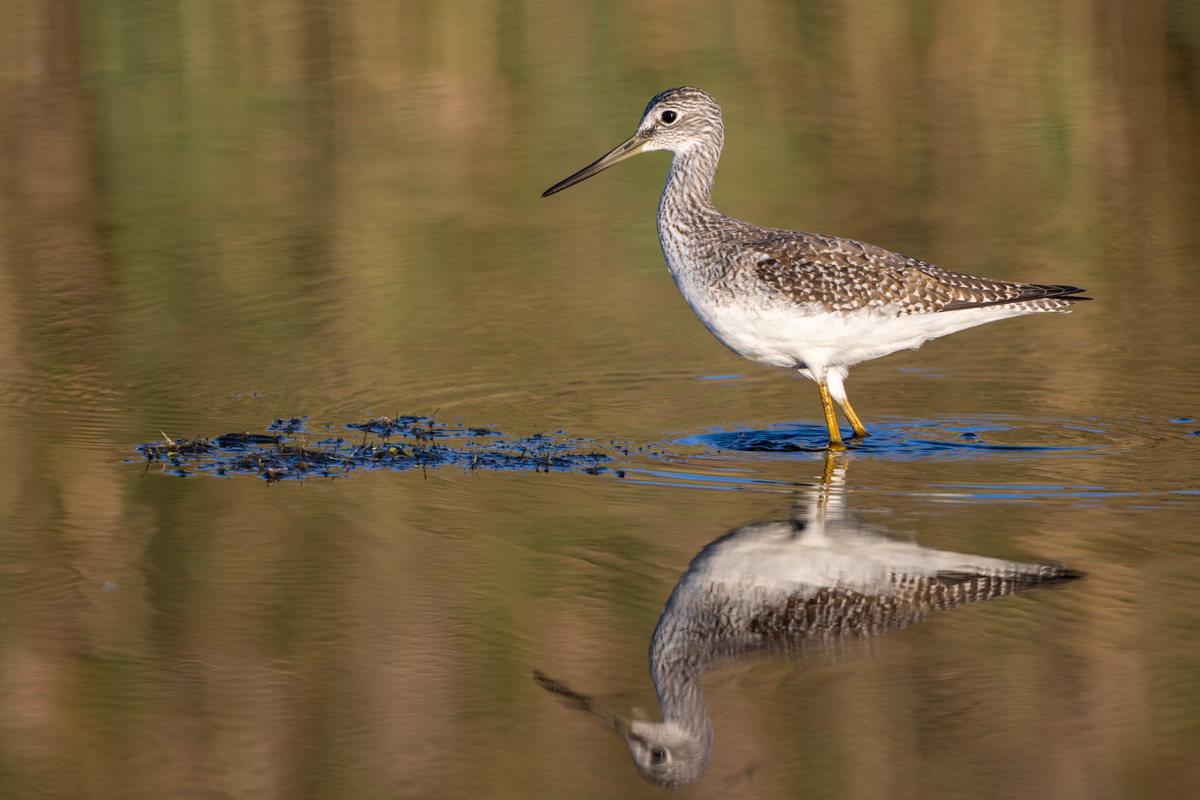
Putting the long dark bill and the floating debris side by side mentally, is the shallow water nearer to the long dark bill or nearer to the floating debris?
the floating debris

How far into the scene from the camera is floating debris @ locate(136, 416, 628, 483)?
28.6 ft

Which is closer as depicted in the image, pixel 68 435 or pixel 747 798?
pixel 747 798

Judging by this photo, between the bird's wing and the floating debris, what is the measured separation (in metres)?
1.32

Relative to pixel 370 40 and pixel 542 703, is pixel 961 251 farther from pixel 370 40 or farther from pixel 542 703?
pixel 370 40

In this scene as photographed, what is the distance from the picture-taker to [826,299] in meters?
9.16

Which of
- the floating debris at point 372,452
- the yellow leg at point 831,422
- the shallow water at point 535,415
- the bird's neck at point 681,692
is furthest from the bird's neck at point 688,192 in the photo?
the bird's neck at point 681,692

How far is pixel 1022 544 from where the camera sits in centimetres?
721

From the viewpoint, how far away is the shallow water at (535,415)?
→ 5.52 metres

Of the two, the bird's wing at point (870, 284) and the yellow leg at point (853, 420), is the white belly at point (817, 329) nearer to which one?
the bird's wing at point (870, 284)

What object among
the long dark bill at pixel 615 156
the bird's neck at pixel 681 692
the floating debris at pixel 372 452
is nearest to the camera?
the bird's neck at pixel 681 692

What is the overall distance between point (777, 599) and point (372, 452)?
3.17 metres

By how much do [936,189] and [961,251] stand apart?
3.04 metres

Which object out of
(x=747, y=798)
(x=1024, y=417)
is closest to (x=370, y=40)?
(x=1024, y=417)

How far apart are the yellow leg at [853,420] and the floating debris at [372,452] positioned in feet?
4.50
